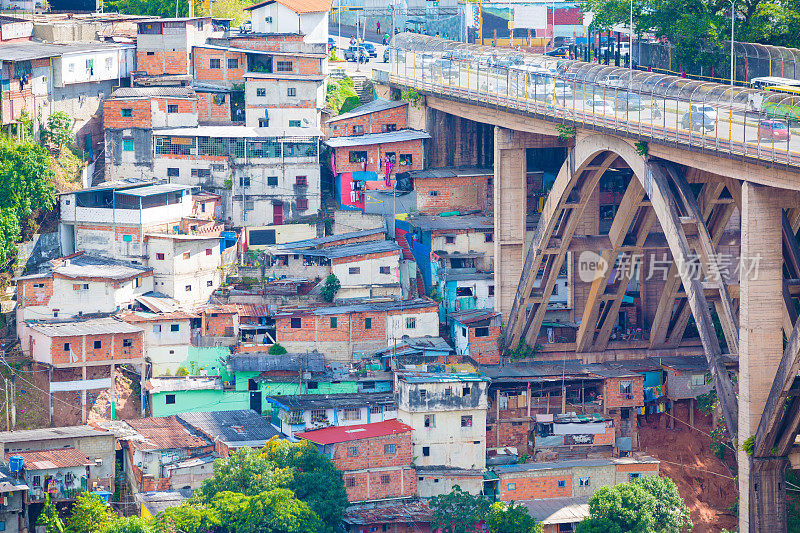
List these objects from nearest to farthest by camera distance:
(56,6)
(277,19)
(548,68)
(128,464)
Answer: (128,464)
(548,68)
(277,19)
(56,6)

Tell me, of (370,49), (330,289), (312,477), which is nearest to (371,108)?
(330,289)

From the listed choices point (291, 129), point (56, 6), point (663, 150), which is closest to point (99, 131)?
point (291, 129)

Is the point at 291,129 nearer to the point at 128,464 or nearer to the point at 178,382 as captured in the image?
the point at 178,382

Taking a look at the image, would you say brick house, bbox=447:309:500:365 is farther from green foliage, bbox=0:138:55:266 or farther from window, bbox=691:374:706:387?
green foliage, bbox=0:138:55:266

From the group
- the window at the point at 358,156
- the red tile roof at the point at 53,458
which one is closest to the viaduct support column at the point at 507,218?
the window at the point at 358,156

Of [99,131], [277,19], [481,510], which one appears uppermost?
[277,19]

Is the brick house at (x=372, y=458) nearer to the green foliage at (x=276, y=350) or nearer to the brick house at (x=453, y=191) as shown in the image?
the green foliage at (x=276, y=350)
